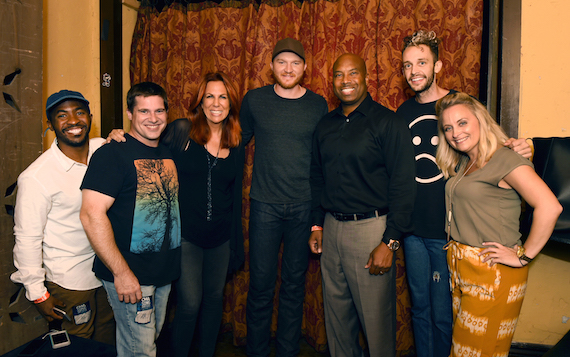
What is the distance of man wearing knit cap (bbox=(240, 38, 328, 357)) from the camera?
2025 millimetres

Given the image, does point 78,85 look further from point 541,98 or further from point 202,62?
point 541,98

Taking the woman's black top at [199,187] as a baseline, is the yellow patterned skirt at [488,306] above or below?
below

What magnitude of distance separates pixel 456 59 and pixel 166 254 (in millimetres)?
2154

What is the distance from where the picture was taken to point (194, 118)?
1937mm

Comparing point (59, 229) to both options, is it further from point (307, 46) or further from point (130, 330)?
point (307, 46)

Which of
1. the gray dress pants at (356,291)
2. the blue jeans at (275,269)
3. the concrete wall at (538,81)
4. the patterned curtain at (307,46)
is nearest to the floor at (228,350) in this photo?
the patterned curtain at (307,46)

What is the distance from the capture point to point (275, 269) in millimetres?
2133

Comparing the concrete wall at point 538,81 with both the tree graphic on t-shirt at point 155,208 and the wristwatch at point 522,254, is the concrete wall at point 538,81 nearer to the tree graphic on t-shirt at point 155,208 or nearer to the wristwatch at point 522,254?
the wristwatch at point 522,254

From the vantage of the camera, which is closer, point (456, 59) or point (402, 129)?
point (402, 129)

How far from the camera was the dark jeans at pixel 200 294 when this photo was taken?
71.1 inches

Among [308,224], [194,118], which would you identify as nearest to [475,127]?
[308,224]

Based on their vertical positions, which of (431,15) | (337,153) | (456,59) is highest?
(431,15)

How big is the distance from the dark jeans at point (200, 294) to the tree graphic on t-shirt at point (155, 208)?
26 centimetres

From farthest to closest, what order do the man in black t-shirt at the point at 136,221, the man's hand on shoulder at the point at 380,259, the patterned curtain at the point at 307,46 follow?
the patterned curtain at the point at 307,46 < the man's hand on shoulder at the point at 380,259 < the man in black t-shirt at the point at 136,221
